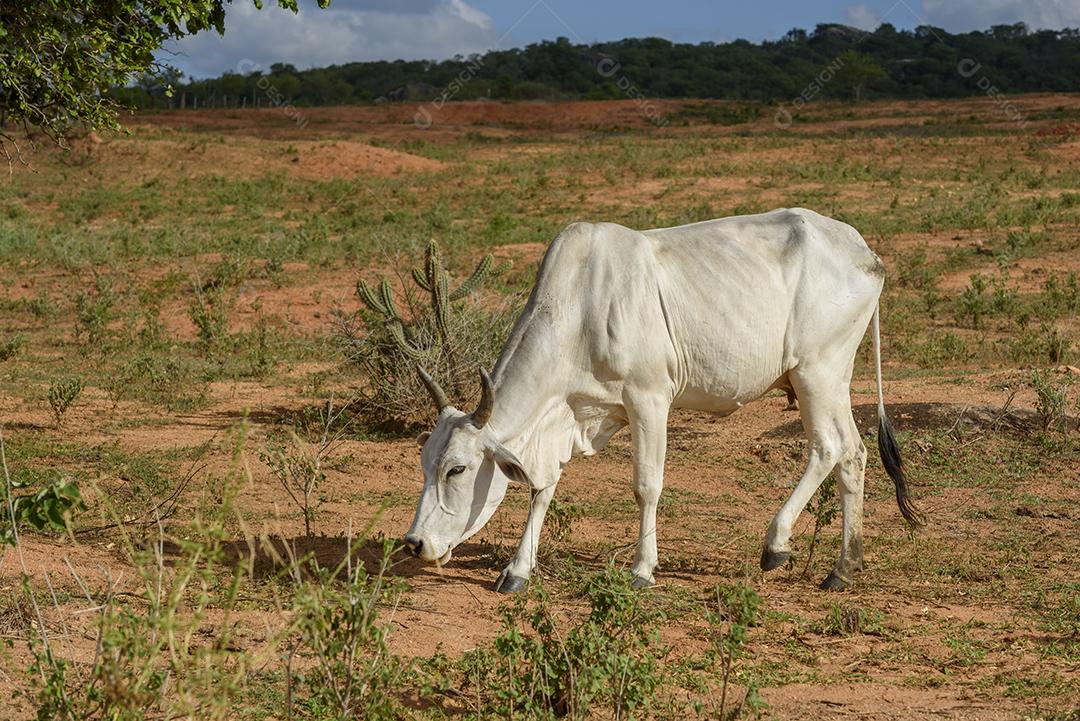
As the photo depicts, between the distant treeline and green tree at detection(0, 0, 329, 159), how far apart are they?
41002 mm

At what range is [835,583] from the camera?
6.09 metres

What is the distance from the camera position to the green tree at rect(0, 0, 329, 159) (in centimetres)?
681

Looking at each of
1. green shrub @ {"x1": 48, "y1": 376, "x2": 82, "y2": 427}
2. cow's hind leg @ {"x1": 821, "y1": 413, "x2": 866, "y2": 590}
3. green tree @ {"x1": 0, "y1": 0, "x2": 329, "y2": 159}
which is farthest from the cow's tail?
green shrub @ {"x1": 48, "y1": 376, "x2": 82, "y2": 427}

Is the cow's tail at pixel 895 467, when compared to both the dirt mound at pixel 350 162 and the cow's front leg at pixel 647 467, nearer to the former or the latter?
the cow's front leg at pixel 647 467

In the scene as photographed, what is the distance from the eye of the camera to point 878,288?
21.5 feet

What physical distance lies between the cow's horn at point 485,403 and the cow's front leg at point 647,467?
764mm

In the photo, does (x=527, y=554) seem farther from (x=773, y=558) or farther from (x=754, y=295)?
(x=754, y=295)

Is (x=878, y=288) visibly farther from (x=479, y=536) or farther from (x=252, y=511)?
(x=252, y=511)

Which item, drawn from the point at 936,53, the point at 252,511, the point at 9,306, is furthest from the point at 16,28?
the point at 936,53

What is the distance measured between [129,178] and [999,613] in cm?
2289

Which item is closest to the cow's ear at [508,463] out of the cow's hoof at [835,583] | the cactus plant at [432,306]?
the cow's hoof at [835,583]

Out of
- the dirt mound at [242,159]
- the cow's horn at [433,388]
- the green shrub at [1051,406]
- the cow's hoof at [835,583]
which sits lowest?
the cow's hoof at [835,583]

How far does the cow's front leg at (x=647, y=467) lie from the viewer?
235 inches

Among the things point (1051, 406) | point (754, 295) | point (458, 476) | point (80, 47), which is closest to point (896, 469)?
point (754, 295)
